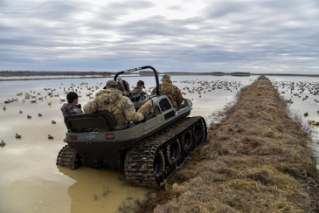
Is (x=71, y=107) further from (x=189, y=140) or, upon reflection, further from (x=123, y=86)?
(x=189, y=140)

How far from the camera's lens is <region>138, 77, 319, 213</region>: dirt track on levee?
13.6 feet

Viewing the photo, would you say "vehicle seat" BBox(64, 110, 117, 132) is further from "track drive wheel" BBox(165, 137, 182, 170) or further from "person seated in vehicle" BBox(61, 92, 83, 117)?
"track drive wheel" BBox(165, 137, 182, 170)

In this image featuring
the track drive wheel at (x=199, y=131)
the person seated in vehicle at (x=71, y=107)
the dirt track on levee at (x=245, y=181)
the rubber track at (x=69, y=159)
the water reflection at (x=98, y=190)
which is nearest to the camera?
the dirt track on levee at (x=245, y=181)

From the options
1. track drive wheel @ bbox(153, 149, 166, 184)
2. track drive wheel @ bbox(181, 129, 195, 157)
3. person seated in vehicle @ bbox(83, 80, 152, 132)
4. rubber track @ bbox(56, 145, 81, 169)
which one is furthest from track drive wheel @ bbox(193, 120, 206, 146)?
rubber track @ bbox(56, 145, 81, 169)

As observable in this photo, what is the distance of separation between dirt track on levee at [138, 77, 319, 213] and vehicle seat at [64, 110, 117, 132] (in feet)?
5.96

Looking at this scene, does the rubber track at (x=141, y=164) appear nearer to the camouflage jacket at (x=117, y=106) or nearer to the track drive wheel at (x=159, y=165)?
the track drive wheel at (x=159, y=165)

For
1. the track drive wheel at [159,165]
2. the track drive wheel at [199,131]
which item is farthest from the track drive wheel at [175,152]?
the track drive wheel at [199,131]

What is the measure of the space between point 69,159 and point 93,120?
198 cm

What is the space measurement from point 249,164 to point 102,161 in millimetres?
3594

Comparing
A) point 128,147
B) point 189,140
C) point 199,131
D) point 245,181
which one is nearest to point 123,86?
point 128,147

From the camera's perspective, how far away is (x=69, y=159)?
648cm

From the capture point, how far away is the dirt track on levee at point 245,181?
4148 mm

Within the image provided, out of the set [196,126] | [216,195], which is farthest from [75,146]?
[196,126]

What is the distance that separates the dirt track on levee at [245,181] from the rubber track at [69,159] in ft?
8.47
